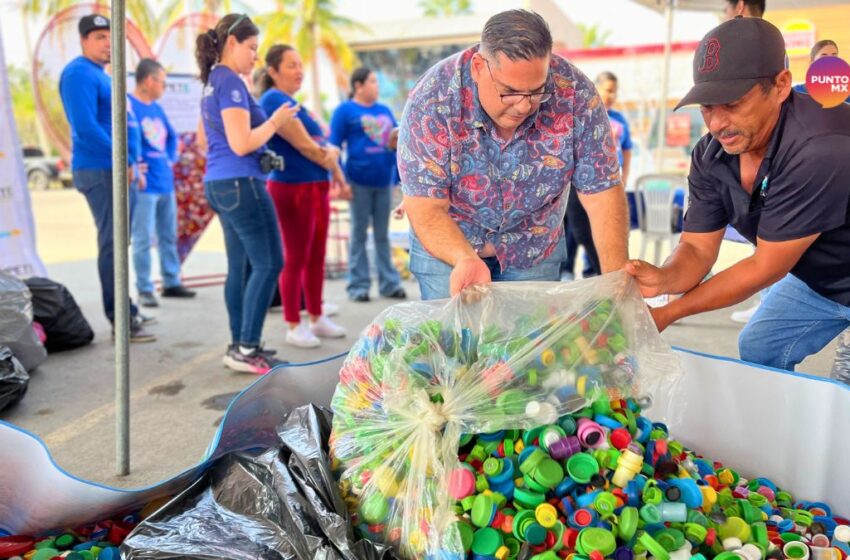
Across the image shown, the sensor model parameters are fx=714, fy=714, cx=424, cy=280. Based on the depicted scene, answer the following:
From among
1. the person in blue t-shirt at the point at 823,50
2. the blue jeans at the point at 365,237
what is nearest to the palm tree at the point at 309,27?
the blue jeans at the point at 365,237

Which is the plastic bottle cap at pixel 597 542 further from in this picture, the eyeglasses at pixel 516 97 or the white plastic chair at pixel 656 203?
the white plastic chair at pixel 656 203

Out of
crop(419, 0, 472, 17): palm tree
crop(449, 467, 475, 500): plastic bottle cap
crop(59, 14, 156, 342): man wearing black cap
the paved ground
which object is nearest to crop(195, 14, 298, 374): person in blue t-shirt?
the paved ground

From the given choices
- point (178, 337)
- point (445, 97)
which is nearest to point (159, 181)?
point (178, 337)

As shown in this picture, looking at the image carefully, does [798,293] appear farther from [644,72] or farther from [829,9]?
[644,72]

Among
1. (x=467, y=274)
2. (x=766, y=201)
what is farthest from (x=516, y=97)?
(x=766, y=201)

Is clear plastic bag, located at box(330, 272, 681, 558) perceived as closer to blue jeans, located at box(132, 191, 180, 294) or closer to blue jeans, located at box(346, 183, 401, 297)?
blue jeans, located at box(346, 183, 401, 297)

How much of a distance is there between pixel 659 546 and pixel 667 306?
0.79 meters

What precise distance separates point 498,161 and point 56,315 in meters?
3.35

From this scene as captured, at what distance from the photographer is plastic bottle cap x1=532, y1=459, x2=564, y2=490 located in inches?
64.1

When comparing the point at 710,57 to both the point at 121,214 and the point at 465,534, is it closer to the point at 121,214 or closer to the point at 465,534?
the point at 465,534

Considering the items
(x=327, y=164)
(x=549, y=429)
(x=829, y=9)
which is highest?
(x=829, y=9)

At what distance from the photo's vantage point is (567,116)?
2.08 metres

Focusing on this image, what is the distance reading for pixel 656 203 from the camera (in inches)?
227

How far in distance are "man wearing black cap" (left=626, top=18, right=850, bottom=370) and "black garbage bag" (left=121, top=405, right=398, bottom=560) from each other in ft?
3.38
